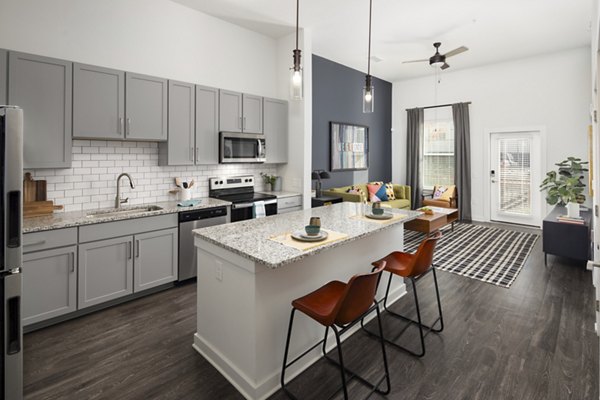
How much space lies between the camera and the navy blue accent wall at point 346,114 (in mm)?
6297

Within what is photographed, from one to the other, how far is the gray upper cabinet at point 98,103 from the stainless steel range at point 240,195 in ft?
4.73

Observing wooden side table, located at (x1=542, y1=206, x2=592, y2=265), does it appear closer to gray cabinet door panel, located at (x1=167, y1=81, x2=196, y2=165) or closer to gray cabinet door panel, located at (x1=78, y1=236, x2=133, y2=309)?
gray cabinet door panel, located at (x1=167, y1=81, x2=196, y2=165)

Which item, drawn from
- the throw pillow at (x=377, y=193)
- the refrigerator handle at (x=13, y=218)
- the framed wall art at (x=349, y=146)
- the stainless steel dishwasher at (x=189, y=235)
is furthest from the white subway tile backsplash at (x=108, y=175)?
the throw pillow at (x=377, y=193)

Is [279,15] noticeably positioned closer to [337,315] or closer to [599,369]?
[337,315]

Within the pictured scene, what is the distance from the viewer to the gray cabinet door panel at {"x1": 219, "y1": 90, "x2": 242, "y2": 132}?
14.1 ft

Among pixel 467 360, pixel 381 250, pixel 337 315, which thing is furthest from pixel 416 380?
pixel 381 250

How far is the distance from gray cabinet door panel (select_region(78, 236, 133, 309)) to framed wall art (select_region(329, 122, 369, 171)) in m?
4.41

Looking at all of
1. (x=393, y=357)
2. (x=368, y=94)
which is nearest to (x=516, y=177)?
(x=368, y=94)

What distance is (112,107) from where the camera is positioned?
332cm

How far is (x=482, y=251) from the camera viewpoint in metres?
5.00

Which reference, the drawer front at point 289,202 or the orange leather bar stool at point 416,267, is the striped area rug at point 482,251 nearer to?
the orange leather bar stool at point 416,267

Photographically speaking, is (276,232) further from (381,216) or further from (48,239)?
(48,239)

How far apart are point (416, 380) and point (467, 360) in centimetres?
50

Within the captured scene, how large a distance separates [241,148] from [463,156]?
5.29 meters
